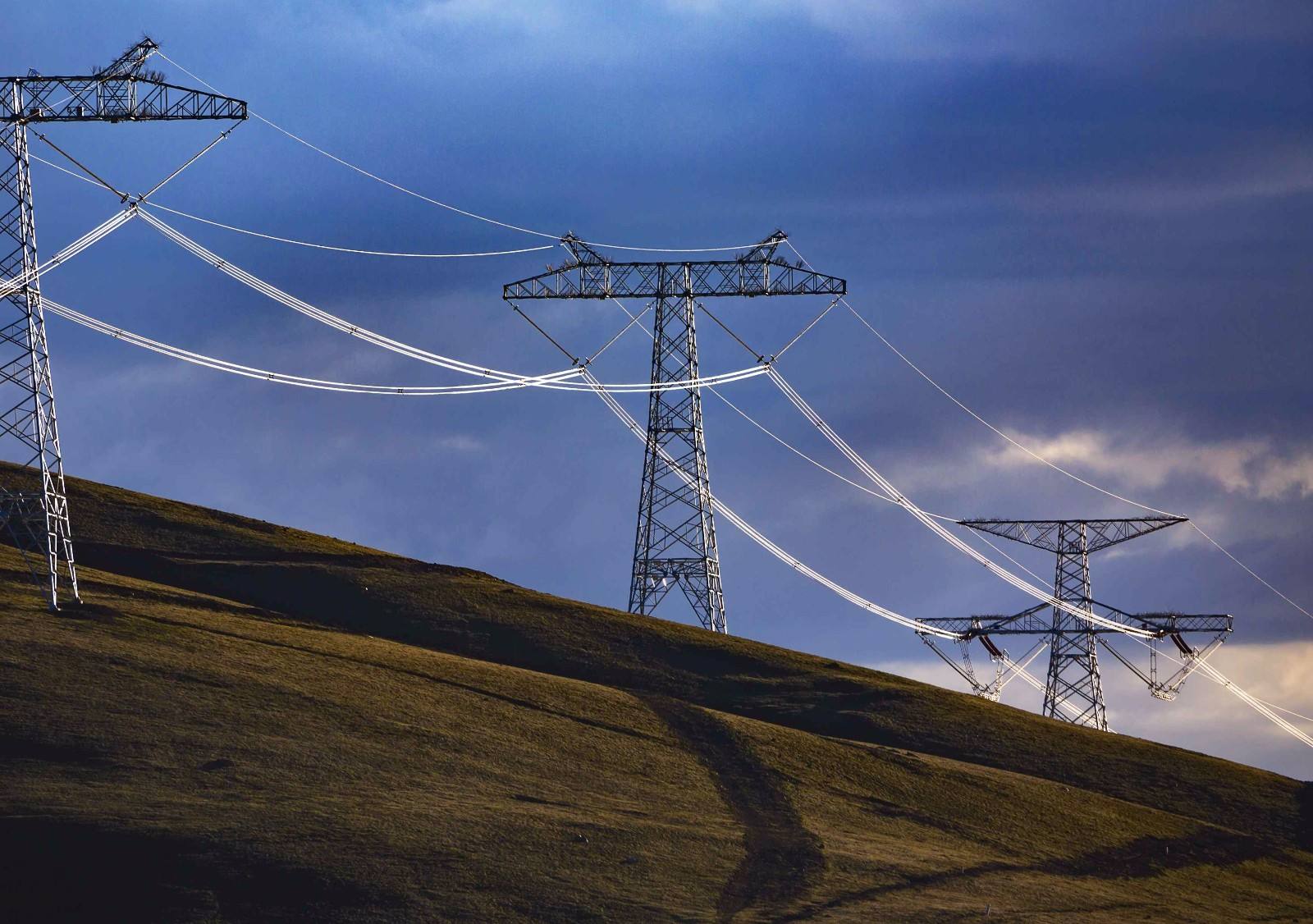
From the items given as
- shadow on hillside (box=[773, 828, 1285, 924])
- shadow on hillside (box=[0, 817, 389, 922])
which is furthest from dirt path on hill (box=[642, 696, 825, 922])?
shadow on hillside (box=[0, 817, 389, 922])

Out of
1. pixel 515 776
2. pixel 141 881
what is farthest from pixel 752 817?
Result: pixel 141 881

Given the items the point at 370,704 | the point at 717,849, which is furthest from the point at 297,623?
the point at 717,849

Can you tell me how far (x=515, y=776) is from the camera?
79625 mm

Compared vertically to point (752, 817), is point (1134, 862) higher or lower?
higher

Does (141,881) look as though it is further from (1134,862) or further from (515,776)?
(1134,862)

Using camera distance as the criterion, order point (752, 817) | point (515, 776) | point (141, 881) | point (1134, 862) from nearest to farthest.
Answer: point (141, 881) < point (752, 817) < point (515, 776) < point (1134, 862)

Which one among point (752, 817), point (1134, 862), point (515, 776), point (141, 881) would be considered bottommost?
point (141, 881)

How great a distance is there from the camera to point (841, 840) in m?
76.6

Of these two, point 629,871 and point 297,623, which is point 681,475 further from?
point 629,871

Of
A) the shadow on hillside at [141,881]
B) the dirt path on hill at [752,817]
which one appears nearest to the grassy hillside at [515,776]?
the shadow on hillside at [141,881]

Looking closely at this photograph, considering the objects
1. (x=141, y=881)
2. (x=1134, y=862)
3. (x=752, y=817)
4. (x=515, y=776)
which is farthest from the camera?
(x=1134, y=862)

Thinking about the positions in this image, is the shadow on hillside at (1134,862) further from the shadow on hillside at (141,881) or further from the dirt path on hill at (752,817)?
the shadow on hillside at (141,881)

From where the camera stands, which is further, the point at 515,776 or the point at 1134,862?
the point at 1134,862

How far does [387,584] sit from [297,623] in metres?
13.9
